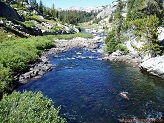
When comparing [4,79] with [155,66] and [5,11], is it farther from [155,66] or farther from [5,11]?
[5,11]

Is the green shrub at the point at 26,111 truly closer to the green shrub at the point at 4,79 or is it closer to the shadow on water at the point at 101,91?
the shadow on water at the point at 101,91

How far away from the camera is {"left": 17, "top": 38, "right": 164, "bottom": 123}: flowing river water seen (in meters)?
30.5

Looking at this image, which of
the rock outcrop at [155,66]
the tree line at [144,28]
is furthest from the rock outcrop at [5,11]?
the rock outcrop at [155,66]

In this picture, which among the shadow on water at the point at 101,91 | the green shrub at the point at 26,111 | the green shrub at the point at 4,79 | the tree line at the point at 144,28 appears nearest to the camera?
the green shrub at the point at 26,111

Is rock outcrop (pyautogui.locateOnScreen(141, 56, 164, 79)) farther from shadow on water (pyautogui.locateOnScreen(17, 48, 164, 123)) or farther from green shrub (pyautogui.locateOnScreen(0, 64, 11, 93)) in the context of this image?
green shrub (pyautogui.locateOnScreen(0, 64, 11, 93))

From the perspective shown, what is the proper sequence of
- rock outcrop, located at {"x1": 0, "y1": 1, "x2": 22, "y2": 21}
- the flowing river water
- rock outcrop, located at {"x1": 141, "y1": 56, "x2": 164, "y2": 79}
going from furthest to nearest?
rock outcrop, located at {"x1": 0, "y1": 1, "x2": 22, "y2": 21} → rock outcrop, located at {"x1": 141, "y1": 56, "x2": 164, "y2": 79} → the flowing river water

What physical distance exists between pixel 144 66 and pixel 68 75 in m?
21.6

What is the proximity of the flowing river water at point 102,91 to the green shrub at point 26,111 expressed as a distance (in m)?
6.51

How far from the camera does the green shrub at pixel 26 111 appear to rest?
799 inches

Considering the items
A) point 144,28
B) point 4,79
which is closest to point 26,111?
point 4,79

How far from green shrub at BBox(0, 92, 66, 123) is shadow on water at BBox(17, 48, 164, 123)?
6.42 meters

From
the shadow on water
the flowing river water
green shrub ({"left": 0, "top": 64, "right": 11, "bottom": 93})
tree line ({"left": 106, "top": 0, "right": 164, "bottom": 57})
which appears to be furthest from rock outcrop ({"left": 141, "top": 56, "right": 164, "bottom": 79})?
green shrub ({"left": 0, "top": 64, "right": 11, "bottom": 93})

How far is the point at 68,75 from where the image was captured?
5109 cm

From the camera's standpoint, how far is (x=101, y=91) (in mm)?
40156
